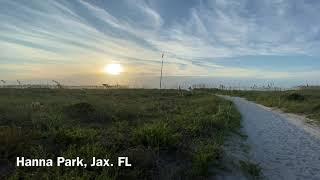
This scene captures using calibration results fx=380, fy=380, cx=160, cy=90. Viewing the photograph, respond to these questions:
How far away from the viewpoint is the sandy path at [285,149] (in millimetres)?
11352

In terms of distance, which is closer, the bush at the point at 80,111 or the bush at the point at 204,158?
the bush at the point at 204,158

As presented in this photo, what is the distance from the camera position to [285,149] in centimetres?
1447

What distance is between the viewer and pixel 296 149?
14.6m

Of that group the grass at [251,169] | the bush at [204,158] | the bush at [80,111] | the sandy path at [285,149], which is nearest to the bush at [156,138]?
the bush at [204,158]

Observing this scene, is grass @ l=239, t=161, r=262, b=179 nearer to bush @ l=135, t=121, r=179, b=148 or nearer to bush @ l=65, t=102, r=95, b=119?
bush @ l=135, t=121, r=179, b=148

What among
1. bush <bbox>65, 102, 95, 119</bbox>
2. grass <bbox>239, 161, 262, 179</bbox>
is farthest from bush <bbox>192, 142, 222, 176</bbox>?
bush <bbox>65, 102, 95, 119</bbox>

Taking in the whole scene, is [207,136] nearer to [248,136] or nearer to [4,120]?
[248,136]

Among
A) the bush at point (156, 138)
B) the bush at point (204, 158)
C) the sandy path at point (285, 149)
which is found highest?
the bush at point (156, 138)

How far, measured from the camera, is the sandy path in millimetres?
11352

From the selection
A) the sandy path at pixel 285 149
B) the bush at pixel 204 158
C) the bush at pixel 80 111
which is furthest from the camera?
the bush at pixel 80 111

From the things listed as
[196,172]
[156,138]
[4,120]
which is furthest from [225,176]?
[4,120]

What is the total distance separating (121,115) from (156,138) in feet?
25.9

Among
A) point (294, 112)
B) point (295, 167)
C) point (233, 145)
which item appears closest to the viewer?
point (295, 167)

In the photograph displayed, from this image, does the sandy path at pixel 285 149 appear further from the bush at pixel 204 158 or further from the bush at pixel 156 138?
the bush at pixel 156 138
